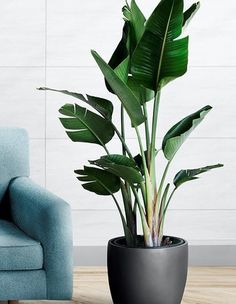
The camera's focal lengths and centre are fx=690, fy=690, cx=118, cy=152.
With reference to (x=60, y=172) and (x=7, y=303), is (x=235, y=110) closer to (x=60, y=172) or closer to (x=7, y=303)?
(x=60, y=172)

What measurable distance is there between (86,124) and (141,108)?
0.28 m

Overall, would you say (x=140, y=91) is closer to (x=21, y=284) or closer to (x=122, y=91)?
(x=122, y=91)

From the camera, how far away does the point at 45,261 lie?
9.53 ft

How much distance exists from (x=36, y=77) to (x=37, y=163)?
50 centimetres

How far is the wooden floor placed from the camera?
11.1 feet

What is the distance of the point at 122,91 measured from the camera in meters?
2.86

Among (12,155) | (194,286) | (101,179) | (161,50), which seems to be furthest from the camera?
(194,286)

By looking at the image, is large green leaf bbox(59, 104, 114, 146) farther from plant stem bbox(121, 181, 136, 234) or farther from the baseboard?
the baseboard

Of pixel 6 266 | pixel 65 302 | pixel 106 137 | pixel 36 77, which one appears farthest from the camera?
pixel 36 77

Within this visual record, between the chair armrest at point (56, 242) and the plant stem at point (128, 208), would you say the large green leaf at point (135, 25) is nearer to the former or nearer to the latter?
the plant stem at point (128, 208)

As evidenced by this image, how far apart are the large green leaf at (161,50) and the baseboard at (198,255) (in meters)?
1.43

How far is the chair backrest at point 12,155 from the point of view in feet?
11.5

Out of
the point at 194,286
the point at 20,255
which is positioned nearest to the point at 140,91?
the point at 20,255

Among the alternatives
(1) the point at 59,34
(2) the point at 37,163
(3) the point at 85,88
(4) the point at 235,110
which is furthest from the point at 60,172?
(4) the point at 235,110
